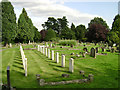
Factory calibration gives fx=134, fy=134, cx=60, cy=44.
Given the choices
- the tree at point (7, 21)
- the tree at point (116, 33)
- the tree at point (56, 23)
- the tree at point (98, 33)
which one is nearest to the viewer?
the tree at point (116, 33)

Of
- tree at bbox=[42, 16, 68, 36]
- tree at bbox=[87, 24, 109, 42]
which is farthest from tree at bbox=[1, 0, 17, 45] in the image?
tree at bbox=[42, 16, 68, 36]

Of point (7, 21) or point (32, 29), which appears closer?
point (7, 21)

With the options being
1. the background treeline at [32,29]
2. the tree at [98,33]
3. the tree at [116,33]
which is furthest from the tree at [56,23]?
the tree at [116,33]

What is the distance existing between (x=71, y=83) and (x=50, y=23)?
96116 mm

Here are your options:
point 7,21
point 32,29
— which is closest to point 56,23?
point 32,29

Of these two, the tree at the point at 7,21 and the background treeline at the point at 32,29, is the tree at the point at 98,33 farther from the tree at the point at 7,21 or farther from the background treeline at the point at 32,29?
the tree at the point at 7,21

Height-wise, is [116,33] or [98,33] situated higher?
[98,33]

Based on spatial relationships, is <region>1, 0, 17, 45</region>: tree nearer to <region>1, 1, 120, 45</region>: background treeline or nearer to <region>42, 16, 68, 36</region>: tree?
<region>1, 1, 120, 45</region>: background treeline

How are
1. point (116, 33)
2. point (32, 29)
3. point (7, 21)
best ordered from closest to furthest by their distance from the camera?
1. point (116, 33)
2. point (7, 21)
3. point (32, 29)

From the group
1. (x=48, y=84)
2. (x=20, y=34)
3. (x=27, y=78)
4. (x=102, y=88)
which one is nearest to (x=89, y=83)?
(x=102, y=88)

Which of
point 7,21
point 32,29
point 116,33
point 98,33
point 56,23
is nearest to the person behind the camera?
point 116,33

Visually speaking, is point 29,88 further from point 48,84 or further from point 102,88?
point 102,88

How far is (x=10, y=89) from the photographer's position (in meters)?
6.72

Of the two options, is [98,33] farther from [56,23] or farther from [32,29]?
[56,23]
